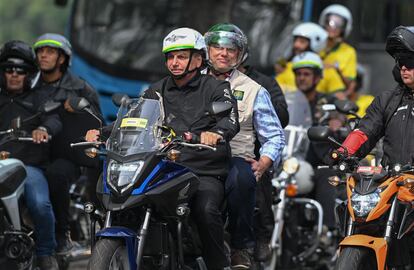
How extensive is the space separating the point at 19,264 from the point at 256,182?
2.07 meters

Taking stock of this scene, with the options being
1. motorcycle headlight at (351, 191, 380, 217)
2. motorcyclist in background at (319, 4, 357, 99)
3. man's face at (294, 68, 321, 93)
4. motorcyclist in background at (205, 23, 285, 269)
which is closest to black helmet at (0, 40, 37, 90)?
motorcyclist in background at (205, 23, 285, 269)

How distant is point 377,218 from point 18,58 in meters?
3.71

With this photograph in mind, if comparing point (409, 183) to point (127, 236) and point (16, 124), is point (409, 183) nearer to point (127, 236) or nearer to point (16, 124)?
point (127, 236)

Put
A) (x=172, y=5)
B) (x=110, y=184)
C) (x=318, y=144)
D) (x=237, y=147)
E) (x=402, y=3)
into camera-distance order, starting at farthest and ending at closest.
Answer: (x=402, y=3), (x=172, y=5), (x=318, y=144), (x=237, y=147), (x=110, y=184)

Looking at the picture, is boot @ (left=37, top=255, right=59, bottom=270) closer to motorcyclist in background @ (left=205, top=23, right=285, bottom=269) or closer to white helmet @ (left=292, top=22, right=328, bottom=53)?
motorcyclist in background @ (left=205, top=23, right=285, bottom=269)

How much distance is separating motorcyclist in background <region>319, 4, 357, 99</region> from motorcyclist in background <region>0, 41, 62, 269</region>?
4.53 m

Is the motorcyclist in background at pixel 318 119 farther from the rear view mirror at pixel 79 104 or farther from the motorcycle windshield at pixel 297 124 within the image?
the rear view mirror at pixel 79 104

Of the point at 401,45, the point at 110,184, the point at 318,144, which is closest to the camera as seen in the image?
the point at 110,184

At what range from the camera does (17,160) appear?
10680mm

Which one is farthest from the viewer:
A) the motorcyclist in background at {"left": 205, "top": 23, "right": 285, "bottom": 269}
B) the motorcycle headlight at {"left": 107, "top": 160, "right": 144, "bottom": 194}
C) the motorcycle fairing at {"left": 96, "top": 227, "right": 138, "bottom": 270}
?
the motorcyclist in background at {"left": 205, "top": 23, "right": 285, "bottom": 269}

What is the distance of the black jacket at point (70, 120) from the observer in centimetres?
1182

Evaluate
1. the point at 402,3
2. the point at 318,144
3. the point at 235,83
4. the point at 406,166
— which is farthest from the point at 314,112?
the point at 402,3

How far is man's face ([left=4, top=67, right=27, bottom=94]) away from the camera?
11219 millimetres

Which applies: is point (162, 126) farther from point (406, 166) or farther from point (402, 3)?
point (402, 3)
